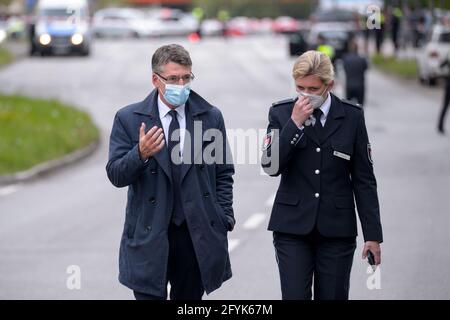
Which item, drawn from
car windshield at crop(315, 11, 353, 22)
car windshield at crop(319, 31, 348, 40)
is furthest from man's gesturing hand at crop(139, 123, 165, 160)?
car windshield at crop(315, 11, 353, 22)

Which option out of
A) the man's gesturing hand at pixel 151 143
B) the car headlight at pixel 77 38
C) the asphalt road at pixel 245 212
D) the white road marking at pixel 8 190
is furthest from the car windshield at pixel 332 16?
the man's gesturing hand at pixel 151 143

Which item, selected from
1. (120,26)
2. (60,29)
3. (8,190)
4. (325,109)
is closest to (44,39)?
(60,29)

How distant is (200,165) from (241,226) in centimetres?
764

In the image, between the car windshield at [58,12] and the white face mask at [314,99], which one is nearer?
the white face mask at [314,99]

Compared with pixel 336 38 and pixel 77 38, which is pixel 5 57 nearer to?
pixel 77 38

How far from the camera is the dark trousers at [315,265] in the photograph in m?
6.73

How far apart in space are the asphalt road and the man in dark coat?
361cm

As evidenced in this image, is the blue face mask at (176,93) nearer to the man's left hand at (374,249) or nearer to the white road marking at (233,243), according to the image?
the man's left hand at (374,249)

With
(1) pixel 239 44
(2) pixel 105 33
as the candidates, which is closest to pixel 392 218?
(1) pixel 239 44

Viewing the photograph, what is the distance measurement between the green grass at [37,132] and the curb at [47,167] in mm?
142

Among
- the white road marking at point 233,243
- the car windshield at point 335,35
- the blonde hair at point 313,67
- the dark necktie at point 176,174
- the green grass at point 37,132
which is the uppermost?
the blonde hair at point 313,67

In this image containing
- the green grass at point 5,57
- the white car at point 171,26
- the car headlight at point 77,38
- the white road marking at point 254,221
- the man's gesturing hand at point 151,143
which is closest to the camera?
the man's gesturing hand at point 151,143

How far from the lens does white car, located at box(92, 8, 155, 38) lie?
6525 centimetres

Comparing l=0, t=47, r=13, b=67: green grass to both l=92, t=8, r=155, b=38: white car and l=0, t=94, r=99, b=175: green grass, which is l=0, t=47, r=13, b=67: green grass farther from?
l=0, t=94, r=99, b=175: green grass
